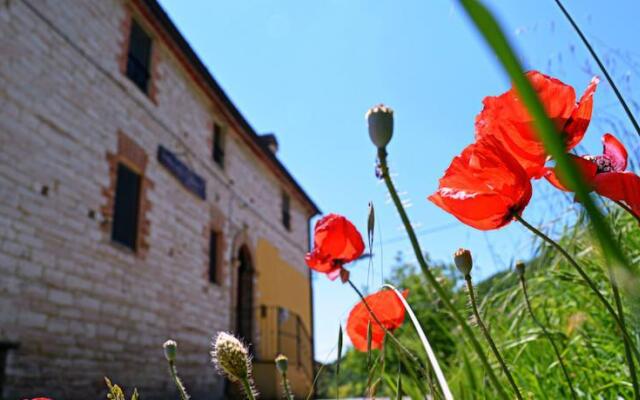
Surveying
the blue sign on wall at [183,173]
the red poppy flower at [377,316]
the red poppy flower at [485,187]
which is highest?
the blue sign on wall at [183,173]

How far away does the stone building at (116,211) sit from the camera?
18.6 feet

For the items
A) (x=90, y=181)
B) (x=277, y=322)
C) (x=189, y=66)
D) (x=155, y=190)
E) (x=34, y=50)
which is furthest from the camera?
(x=277, y=322)

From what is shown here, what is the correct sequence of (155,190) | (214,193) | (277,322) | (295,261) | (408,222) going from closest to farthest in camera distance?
(408,222) → (155,190) → (214,193) → (277,322) → (295,261)

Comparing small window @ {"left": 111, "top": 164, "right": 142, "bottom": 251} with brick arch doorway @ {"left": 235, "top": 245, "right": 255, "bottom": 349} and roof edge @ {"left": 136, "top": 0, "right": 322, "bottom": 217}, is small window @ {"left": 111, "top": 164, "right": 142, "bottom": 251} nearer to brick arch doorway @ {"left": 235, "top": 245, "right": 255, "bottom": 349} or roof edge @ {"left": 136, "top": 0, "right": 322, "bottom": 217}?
roof edge @ {"left": 136, "top": 0, "right": 322, "bottom": 217}

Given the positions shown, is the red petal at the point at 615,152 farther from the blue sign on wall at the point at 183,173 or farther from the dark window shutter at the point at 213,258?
the dark window shutter at the point at 213,258

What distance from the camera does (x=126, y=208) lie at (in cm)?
766

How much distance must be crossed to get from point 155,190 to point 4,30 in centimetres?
325

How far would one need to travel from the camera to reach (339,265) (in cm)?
110

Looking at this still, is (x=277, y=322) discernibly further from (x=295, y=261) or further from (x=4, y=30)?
(x=4, y=30)

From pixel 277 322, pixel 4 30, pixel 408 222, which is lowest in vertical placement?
pixel 408 222

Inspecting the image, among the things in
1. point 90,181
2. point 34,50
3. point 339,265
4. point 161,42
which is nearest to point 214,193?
point 161,42

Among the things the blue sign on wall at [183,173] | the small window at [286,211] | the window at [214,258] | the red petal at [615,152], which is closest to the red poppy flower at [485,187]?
the red petal at [615,152]

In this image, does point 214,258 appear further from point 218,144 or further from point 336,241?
point 336,241

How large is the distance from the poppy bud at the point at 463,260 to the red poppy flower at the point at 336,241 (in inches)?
13.8
